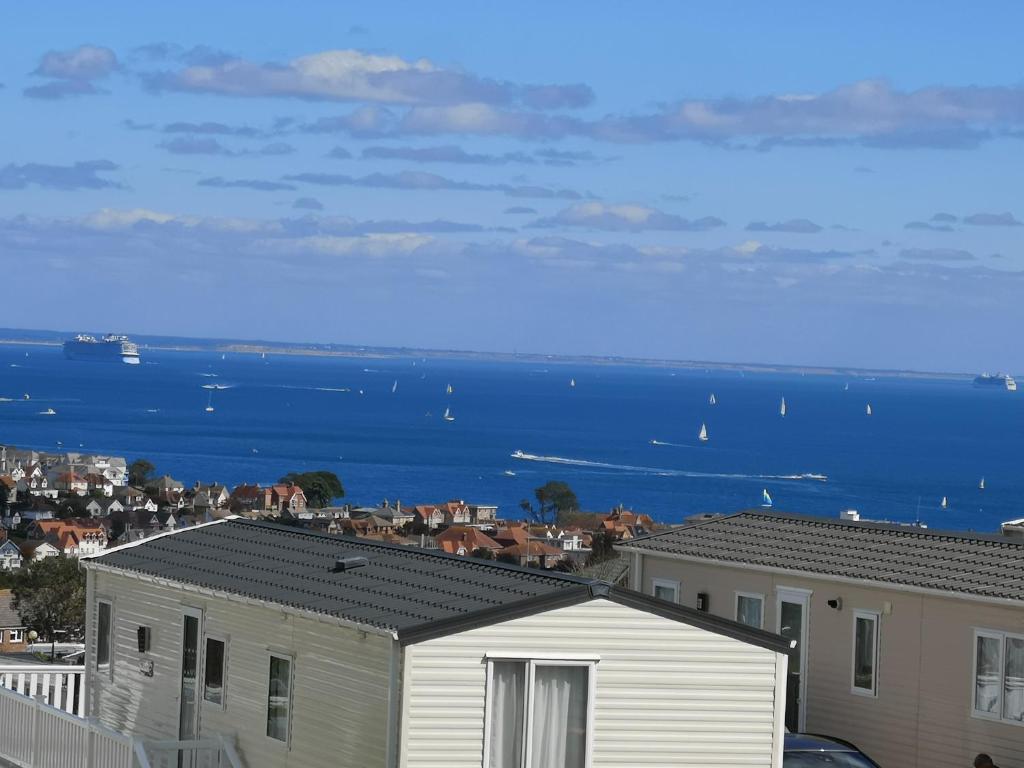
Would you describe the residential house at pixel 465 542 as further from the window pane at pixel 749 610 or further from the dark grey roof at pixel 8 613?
the window pane at pixel 749 610

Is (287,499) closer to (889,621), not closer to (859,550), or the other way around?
(859,550)

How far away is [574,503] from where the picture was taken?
122 m

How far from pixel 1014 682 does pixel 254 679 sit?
20.7 feet

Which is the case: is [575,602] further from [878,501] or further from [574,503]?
[878,501]

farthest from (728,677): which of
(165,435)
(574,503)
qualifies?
(165,435)

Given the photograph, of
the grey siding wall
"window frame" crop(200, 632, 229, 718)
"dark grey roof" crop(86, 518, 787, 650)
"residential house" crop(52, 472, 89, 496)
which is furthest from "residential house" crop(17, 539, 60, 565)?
"window frame" crop(200, 632, 229, 718)

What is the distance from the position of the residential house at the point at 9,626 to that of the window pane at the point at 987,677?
34.0 metres

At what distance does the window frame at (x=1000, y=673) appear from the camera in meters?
14.0

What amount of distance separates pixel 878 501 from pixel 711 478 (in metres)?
27.1

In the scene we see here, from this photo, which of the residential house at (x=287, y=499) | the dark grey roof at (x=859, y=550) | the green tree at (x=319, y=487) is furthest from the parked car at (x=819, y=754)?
the green tree at (x=319, y=487)

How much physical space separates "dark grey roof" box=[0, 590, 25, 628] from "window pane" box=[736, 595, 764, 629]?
33951 millimetres

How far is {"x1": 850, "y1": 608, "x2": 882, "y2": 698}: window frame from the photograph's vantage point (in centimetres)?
1504

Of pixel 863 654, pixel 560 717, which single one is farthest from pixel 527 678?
pixel 863 654

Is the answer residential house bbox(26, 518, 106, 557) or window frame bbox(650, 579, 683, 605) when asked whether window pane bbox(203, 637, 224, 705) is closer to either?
window frame bbox(650, 579, 683, 605)
